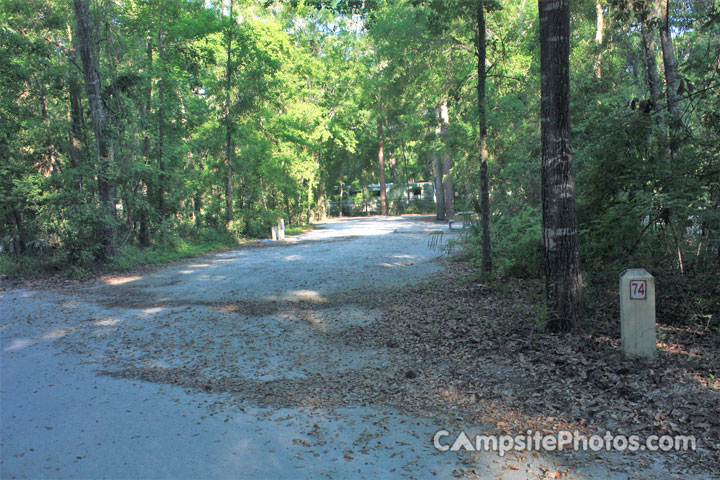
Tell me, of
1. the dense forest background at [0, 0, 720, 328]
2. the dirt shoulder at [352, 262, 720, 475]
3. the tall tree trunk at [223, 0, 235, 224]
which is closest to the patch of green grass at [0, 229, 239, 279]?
the dense forest background at [0, 0, 720, 328]

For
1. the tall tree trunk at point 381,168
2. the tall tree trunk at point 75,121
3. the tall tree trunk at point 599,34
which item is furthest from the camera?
the tall tree trunk at point 381,168

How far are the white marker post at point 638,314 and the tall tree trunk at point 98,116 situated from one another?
13738mm

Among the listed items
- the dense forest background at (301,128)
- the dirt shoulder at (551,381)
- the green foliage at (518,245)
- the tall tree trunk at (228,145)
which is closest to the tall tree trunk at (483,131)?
the dense forest background at (301,128)

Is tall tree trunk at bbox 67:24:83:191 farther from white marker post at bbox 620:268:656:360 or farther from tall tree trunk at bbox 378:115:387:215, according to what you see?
tall tree trunk at bbox 378:115:387:215

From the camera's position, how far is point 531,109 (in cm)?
1445

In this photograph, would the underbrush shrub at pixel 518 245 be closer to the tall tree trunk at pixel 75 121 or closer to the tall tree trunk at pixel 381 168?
the tall tree trunk at pixel 75 121

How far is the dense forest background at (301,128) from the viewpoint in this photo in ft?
23.1

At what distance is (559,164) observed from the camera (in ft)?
19.7

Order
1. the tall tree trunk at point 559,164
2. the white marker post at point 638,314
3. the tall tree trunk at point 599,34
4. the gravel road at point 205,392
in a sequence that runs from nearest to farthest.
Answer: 1. the gravel road at point 205,392
2. the white marker post at point 638,314
3. the tall tree trunk at point 559,164
4. the tall tree trunk at point 599,34

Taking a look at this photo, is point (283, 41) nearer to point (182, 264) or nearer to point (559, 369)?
point (182, 264)

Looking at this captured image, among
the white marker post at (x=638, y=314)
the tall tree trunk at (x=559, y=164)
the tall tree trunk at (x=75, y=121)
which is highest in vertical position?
the tall tree trunk at (x=75, y=121)

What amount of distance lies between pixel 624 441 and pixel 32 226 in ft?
56.0

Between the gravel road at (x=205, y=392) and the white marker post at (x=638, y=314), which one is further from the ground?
the white marker post at (x=638, y=314)

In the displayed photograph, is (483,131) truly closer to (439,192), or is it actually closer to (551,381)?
(551,381)
